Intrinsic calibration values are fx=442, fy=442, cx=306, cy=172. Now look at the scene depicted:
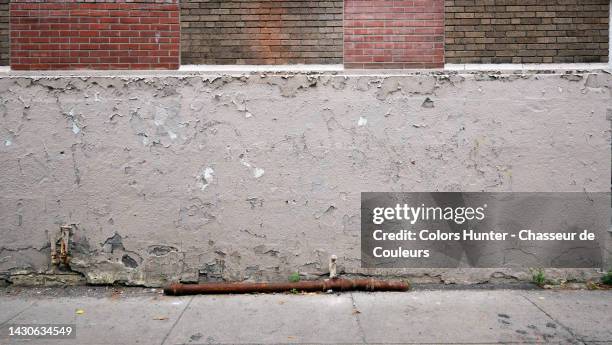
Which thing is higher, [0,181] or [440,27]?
[440,27]

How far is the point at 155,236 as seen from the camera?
15.9 feet

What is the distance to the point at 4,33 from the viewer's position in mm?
5074

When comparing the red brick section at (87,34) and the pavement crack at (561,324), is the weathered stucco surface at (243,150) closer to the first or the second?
the red brick section at (87,34)

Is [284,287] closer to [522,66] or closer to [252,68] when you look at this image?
[252,68]

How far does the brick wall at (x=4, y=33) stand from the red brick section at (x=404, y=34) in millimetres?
4076

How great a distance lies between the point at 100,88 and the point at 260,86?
5.74 ft

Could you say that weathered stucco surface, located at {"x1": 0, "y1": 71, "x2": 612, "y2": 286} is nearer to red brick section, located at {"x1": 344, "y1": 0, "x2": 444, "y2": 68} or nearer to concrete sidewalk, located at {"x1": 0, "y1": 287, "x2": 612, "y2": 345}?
red brick section, located at {"x1": 344, "y1": 0, "x2": 444, "y2": 68}

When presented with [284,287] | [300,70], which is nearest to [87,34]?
[300,70]

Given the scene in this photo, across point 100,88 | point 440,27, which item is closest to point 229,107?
point 100,88

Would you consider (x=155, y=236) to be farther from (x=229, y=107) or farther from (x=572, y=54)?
(x=572, y=54)

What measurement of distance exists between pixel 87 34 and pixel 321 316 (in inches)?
157

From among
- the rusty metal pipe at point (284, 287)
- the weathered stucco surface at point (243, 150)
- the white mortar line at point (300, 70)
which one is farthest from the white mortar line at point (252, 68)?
the rusty metal pipe at point (284, 287)

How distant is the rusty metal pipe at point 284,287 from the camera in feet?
15.4

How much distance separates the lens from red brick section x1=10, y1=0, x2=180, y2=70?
5.00 meters
